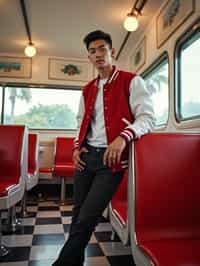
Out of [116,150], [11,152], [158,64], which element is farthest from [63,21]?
[116,150]

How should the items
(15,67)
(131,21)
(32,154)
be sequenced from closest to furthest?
(131,21)
(32,154)
(15,67)

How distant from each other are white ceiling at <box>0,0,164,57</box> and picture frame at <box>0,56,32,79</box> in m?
0.24

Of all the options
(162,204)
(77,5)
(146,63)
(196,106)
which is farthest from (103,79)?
(146,63)

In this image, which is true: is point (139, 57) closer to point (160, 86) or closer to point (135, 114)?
point (160, 86)

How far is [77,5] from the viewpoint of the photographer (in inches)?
116

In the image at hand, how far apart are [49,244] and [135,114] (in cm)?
147

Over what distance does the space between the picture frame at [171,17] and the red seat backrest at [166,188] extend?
147 cm

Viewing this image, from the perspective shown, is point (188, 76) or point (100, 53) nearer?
point (100, 53)

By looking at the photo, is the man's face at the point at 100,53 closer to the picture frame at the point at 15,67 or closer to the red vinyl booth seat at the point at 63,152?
the red vinyl booth seat at the point at 63,152

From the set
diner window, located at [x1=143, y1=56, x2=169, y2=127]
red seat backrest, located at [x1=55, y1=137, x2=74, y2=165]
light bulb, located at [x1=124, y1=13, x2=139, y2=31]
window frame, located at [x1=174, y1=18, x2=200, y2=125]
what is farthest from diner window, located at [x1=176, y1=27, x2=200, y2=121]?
red seat backrest, located at [x1=55, y1=137, x2=74, y2=165]

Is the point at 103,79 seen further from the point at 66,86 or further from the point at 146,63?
the point at 66,86

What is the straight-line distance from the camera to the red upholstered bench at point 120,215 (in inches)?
51.9

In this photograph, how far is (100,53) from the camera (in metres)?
1.38

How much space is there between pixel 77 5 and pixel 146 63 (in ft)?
3.66
